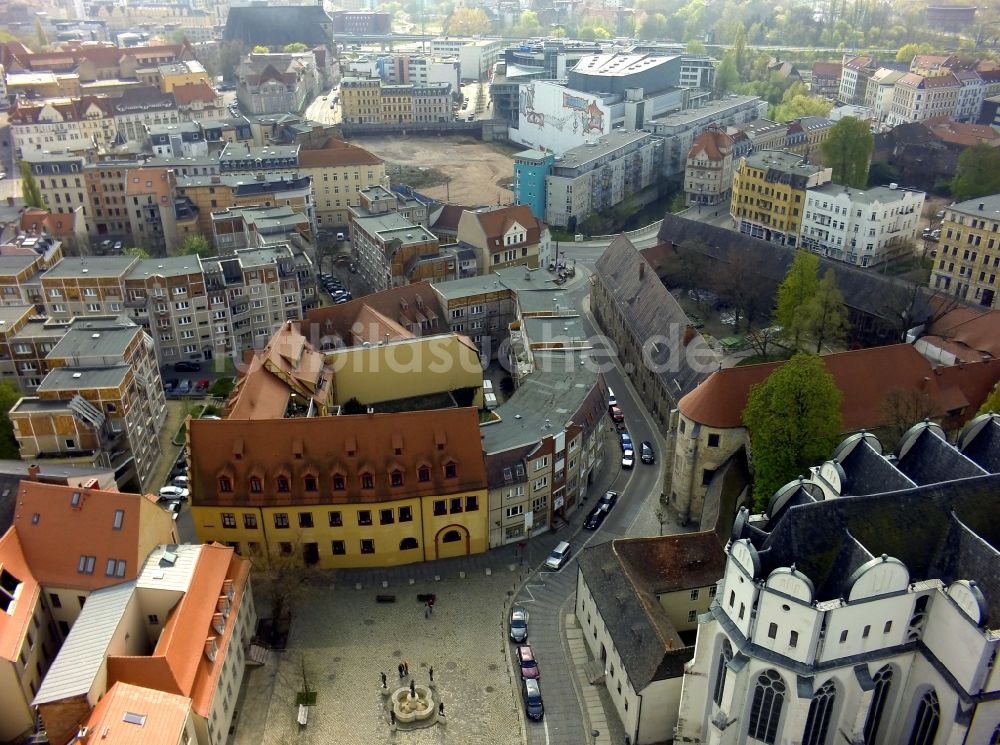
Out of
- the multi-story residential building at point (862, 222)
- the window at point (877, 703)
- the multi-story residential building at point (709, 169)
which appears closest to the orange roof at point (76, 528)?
the window at point (877, 703)

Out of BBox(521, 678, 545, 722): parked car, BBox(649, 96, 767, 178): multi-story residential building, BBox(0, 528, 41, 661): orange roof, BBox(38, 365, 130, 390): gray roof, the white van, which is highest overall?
BBox(649, 96, 767, 178): multi-story residential building

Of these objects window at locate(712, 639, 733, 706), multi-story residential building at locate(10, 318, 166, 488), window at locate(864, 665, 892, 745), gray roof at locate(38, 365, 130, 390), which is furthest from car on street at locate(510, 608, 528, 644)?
gray roof at locate(38, 365, 130, 390)

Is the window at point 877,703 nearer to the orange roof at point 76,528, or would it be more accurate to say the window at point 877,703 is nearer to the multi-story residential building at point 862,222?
the orange roof at point 76,528

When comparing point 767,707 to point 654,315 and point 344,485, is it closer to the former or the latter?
point 344,485

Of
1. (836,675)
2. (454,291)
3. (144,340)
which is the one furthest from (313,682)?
(454,291)

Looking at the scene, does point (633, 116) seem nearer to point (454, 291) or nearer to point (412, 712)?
point (454, 291)

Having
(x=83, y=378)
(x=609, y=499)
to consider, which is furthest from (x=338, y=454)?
(x=83, y=378)

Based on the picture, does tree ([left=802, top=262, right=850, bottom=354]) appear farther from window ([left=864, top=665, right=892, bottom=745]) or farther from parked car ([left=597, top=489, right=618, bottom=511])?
window ([left=864, top=665, right=892, bottom=745])
